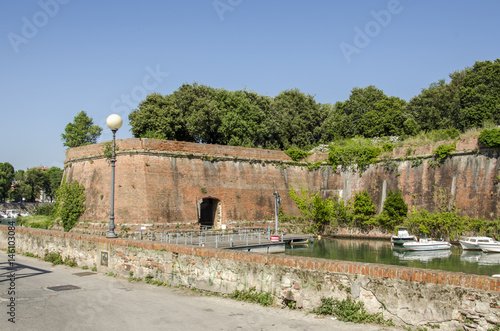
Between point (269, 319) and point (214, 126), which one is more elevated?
point (214, 126)

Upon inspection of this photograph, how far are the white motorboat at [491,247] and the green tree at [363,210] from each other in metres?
8.76

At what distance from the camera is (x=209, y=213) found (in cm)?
3675

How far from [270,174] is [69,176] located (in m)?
16.0

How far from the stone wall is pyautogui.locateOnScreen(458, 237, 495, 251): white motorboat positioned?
852 inches

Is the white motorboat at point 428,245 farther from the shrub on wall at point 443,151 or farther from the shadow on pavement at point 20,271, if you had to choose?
the shadow on pavement at point 20,271

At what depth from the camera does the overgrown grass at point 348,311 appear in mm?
7066

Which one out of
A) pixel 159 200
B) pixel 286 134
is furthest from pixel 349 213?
pixel 286 134

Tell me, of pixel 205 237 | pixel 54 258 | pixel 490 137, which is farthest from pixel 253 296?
pixel 490 137

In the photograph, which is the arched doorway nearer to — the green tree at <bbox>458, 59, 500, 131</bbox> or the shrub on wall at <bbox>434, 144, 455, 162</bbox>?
the shrub on wall at <bbox>434, 144, 455, 162</bbox>

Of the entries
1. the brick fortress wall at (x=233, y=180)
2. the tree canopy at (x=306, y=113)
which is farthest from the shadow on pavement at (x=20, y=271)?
the tree canopy at (x=306, y=113)

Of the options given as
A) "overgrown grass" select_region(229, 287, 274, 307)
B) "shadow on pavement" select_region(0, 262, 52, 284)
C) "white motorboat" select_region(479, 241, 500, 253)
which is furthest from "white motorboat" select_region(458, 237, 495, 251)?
"shadow on pavement" select_region(0, 262, 52, 284)

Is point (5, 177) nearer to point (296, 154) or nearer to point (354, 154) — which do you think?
point (296, 154)

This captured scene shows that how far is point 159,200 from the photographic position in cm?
2895

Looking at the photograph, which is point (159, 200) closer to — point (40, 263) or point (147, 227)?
point (147, 227)
